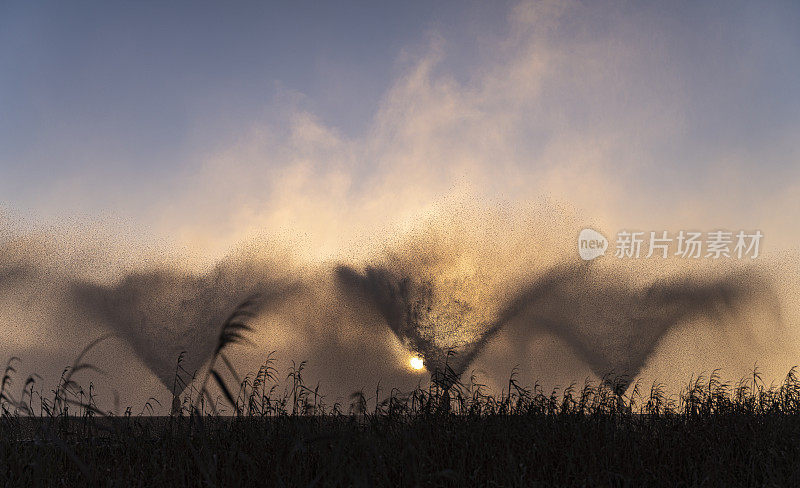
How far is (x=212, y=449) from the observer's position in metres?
9.36


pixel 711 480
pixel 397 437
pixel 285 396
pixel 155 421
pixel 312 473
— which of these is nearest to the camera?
pixel 711 480

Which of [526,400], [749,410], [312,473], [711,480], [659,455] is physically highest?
[749,410]

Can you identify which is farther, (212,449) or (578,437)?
(212,449)

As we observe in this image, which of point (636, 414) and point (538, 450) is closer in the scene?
point (538, 450)

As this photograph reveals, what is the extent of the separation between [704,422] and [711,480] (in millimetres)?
5356

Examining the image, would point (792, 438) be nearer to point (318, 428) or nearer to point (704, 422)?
point (704, 422)

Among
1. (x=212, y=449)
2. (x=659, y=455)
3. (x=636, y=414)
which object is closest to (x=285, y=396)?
(x=212, y=449)

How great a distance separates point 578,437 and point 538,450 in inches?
23.7

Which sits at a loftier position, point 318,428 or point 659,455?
point 659,455

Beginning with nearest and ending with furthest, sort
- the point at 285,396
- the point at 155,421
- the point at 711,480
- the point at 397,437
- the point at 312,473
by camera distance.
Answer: the point at 711,480 < the point at 312,473 < the point at 397,437 < the point at 285,396 < the point at 155,421

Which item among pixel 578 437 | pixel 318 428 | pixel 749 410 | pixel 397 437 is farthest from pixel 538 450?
pixel 749 410

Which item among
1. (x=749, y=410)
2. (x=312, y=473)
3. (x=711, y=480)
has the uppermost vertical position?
(x=749, y=410)

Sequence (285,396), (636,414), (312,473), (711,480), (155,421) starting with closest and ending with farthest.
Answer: (711,480) < (312,473) < (285,396) < (155,421) < (636,414)

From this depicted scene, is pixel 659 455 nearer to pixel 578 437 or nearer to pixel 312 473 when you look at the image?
pixel 578 437
